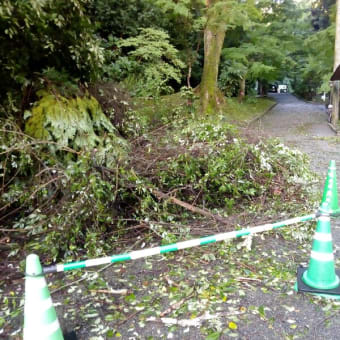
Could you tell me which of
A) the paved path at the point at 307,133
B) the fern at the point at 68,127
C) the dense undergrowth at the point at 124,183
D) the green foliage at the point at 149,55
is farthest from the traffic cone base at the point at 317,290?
the green foliage at the point at 149,55

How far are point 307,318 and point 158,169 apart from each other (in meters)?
2.23

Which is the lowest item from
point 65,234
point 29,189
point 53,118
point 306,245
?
point 306,245

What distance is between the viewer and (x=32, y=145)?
365cm

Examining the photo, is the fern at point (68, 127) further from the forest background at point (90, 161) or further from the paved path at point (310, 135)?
the paved path at point (310, 135)

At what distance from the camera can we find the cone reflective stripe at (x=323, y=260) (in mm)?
2451

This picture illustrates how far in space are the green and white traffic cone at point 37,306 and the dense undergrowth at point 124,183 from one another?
1.19m

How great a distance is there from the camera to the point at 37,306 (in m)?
Result: 1.72

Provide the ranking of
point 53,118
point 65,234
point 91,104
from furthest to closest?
point 91,104 → point 53,118 → point 65,234

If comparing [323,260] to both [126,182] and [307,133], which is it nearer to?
[126,182]

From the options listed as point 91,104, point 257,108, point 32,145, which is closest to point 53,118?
point 32,145

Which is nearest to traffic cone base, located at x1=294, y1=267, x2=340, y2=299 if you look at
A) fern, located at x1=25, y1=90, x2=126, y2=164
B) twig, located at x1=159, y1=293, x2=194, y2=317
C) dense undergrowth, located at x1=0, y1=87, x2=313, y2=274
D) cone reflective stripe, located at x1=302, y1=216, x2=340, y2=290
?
cone reflective stripe, located at x1=302, y1=216, x2=340, y2=290

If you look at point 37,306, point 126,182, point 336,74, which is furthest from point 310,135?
point 37,306

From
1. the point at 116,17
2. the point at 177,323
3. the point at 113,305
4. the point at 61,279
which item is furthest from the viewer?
the point at 116,17

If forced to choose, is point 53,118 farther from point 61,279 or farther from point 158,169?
point 61,279
